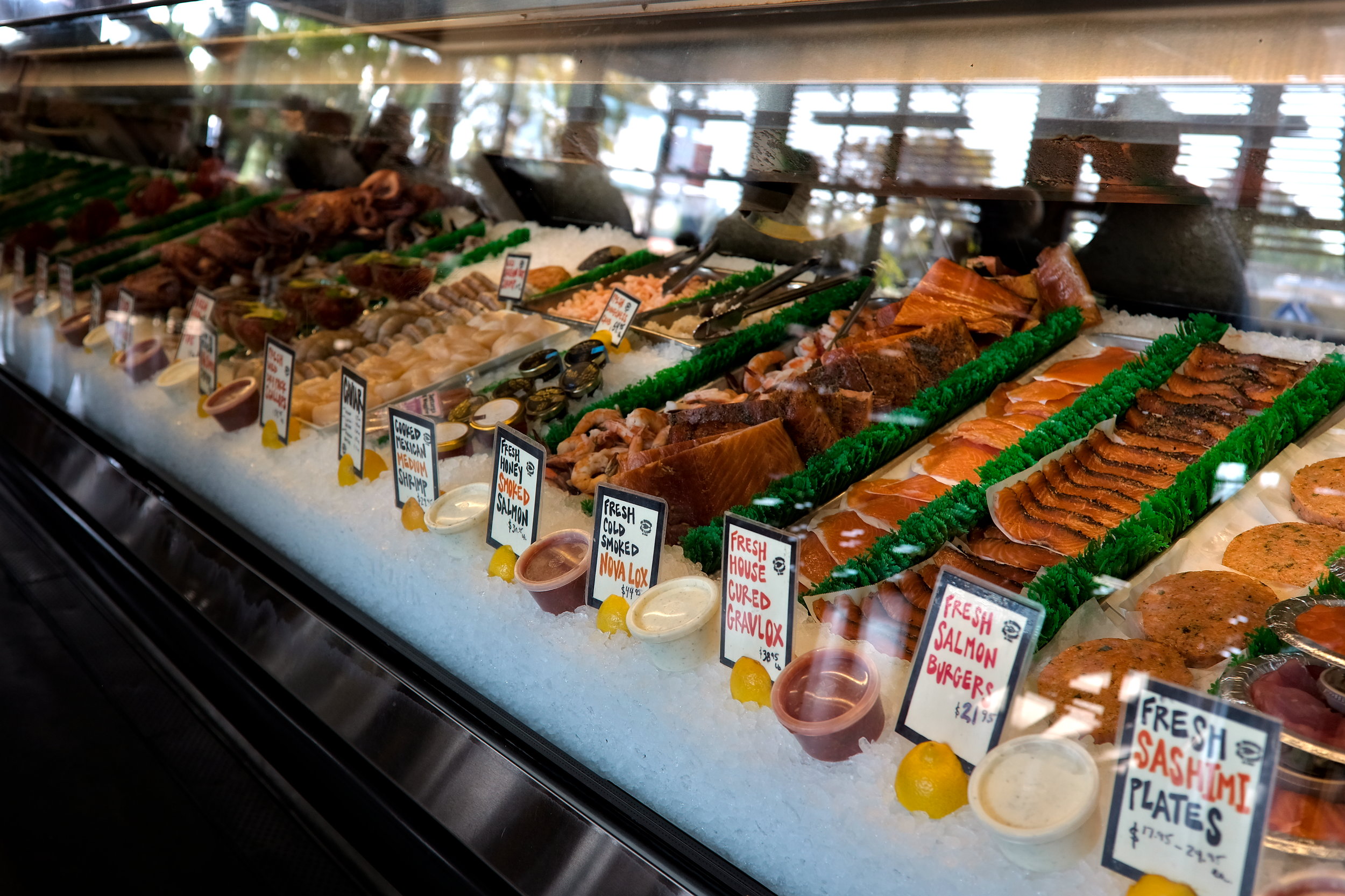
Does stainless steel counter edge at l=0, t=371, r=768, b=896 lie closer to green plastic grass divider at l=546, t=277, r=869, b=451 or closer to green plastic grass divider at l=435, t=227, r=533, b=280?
green plastic grass divider at l=546, t=277, r=869, b=451

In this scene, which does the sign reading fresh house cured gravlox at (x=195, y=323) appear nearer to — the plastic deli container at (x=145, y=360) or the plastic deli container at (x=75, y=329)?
the plastic deli container at (x=145, y=360)

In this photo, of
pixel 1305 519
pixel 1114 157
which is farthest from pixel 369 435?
pixel 1305 519

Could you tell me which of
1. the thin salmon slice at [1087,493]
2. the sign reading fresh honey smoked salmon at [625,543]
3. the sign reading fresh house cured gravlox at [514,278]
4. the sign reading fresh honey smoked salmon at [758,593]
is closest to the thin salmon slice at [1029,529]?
the thin salmon slice at [1087,493]

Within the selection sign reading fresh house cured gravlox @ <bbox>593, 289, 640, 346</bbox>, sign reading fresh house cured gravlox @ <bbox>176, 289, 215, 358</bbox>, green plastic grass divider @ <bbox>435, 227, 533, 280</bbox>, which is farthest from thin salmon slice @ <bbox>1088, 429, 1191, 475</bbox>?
green plastic grass divider @ <bbox>435, 227, 533, 280</bbox>

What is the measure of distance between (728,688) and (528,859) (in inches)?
18.0

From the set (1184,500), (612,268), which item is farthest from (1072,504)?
(612,268)

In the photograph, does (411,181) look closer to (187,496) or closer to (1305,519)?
(187,496)

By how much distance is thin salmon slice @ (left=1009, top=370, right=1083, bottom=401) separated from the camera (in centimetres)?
236

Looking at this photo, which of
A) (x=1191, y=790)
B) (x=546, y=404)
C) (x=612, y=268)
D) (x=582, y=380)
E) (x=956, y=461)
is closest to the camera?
(x=1191, y=790)

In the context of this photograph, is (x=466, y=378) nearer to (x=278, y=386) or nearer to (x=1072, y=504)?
(x=278, y=386)

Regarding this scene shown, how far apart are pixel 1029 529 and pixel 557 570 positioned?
87 centimetres

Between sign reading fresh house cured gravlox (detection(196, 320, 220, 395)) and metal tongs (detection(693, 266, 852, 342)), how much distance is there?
62.2 inches

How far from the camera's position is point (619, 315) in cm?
322

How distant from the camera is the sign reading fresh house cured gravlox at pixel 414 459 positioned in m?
2.24
